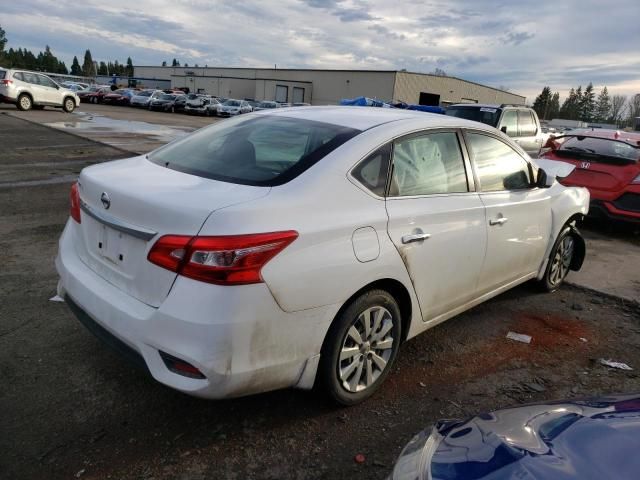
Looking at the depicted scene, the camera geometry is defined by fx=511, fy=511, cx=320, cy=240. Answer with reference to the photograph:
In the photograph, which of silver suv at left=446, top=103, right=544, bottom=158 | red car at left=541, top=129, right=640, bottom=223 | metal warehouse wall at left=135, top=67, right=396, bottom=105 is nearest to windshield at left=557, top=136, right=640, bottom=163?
red car at left=541, top=129, right=640, bottom=223

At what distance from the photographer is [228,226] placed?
2.25m

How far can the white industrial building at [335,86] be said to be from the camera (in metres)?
55.4

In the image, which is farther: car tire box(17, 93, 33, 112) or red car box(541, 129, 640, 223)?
car tire box(17, 93, 33, 112)

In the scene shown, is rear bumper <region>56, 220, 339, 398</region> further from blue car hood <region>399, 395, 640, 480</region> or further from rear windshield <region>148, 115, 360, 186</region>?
blue car hood <region>399, 395, 640, 480</region>

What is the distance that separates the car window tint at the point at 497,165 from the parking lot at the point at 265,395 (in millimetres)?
1221

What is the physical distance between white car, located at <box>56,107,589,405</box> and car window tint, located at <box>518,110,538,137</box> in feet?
32.5

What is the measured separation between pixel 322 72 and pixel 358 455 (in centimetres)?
6279

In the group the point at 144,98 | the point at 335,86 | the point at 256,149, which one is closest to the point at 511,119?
the point at 256,149

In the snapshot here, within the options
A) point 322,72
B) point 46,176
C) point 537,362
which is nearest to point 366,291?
point 537,362

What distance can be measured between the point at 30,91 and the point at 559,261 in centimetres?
2588

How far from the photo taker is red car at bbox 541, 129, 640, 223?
7.46m

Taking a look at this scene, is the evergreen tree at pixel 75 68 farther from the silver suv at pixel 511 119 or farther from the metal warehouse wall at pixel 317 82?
the silver suv at pixel 511 119

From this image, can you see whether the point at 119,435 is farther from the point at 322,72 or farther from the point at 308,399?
the point at 322,72

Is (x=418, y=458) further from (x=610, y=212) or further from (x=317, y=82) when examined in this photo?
(x=317, y=82)
